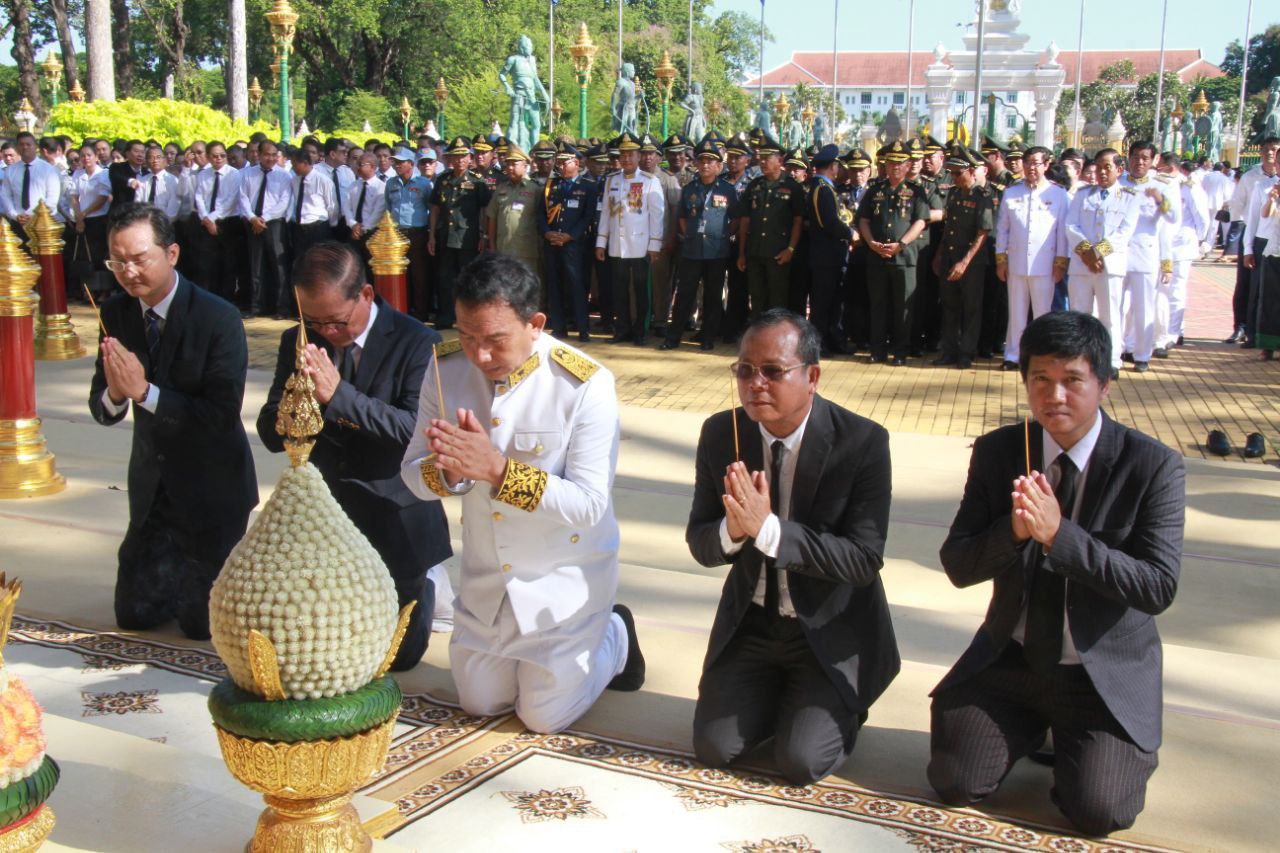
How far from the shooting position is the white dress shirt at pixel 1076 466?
3.34 meters

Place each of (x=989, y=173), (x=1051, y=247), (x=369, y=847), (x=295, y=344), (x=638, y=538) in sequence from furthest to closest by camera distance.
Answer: (x=989, y=173) < (x=1051, y=247) < (x=638, y=538) < (x=295, y=344) < (x=369, y=847)

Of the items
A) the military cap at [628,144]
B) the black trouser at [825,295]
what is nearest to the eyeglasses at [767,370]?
the black trouser at [825,295]

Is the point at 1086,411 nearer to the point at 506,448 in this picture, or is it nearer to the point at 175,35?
the point at 506,448

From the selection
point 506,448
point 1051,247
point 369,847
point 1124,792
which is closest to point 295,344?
point 506,448

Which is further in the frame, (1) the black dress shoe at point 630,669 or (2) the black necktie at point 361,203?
(2) the black necktie at point 361,203

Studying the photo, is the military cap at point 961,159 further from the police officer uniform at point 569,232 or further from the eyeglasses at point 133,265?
the eyeglasses at point 133,265

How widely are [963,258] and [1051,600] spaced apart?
786cm

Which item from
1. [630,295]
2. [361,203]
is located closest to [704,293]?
[630,295]

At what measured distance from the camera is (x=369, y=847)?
2.45m

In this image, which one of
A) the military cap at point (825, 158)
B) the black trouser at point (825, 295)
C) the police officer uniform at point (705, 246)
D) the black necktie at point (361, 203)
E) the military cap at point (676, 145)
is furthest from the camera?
the military cap at point (676, 145)

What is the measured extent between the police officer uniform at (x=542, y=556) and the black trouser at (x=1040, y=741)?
3.51 ft

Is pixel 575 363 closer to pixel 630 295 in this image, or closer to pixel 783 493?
pixel 783 493

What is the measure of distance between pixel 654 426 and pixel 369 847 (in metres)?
6.33

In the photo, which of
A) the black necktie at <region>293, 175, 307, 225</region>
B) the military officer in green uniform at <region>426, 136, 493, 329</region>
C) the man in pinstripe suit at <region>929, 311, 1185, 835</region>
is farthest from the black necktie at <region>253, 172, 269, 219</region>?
the man in pinstripe suit at <region>929, 311, 1185, 835</region>
